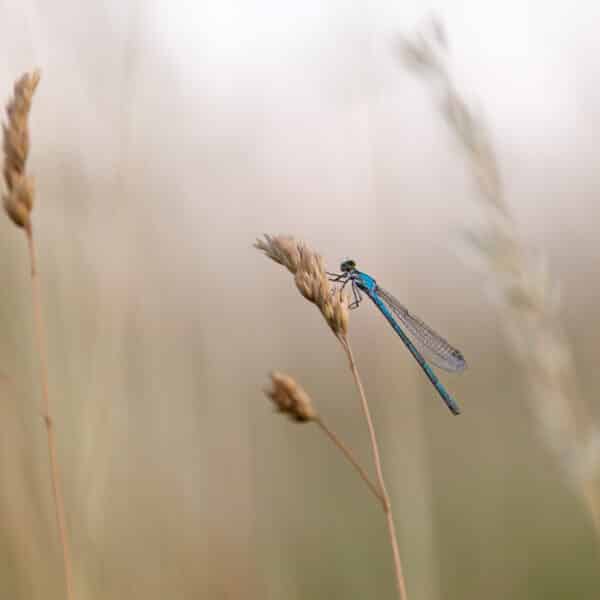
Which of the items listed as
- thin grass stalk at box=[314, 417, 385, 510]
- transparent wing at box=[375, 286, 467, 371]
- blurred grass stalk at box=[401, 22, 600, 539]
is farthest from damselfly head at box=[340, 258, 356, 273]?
thin grass stalk at box=[314, 417, 385, 510]

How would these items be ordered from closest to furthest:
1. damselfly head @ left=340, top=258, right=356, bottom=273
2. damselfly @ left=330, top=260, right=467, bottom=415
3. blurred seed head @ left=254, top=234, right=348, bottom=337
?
blurred seed head @ left=254, top=234, right=348, bottom=337 < damselfly @ left=330, top=260, right=467, bottom=415 < damselfly head @ left=340, top=258, right=356, bottom=273

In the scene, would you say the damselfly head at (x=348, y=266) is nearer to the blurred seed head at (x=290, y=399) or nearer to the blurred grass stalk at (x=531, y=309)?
the blurred grass stalk at (x=531, y=309)

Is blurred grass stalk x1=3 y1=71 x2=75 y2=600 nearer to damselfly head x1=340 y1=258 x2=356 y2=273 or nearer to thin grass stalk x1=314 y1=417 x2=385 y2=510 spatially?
thin grass stalk x1=314 y1=417 x2=385 y2=510

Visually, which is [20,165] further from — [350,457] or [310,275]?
[350,457]

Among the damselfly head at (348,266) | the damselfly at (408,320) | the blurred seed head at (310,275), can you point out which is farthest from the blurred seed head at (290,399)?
the damselfly head at (348,266)

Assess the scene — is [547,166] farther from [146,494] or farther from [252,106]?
[146,494]

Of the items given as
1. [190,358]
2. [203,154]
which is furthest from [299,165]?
[190,358]

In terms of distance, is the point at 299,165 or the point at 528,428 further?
the point at 528,428
